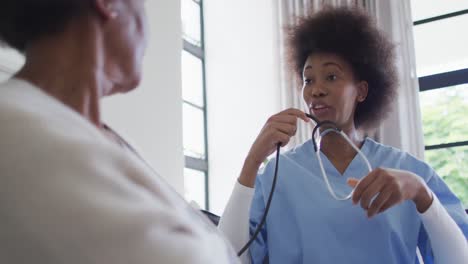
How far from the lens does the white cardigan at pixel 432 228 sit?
121cm

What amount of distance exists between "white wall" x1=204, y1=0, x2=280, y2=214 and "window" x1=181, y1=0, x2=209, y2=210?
0.04 m

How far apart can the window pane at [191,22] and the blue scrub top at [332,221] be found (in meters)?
1.93

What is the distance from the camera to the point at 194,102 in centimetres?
319

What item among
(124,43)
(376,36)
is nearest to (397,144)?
(376,36)

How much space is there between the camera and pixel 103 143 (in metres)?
0.49

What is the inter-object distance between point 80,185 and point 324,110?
102 centimetres

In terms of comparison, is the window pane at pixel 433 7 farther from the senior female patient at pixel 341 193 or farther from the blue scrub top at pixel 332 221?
the blue scrub top at pixel 332 221

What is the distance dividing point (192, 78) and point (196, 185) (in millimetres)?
619

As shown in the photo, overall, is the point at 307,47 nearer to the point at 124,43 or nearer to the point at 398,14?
the point at 124,43

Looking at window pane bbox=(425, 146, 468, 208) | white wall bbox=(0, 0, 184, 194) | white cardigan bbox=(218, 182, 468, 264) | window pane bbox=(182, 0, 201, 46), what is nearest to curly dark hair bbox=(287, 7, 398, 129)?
white cardigan bbox=(218, 182, 468, 264)

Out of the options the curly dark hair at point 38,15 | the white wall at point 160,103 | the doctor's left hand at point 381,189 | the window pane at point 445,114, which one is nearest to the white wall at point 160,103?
the white wall at point 160,103

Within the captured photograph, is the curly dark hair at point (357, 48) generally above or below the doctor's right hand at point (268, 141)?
above

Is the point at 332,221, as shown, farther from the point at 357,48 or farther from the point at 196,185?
the point at 196,185

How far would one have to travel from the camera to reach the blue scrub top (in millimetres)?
1269
